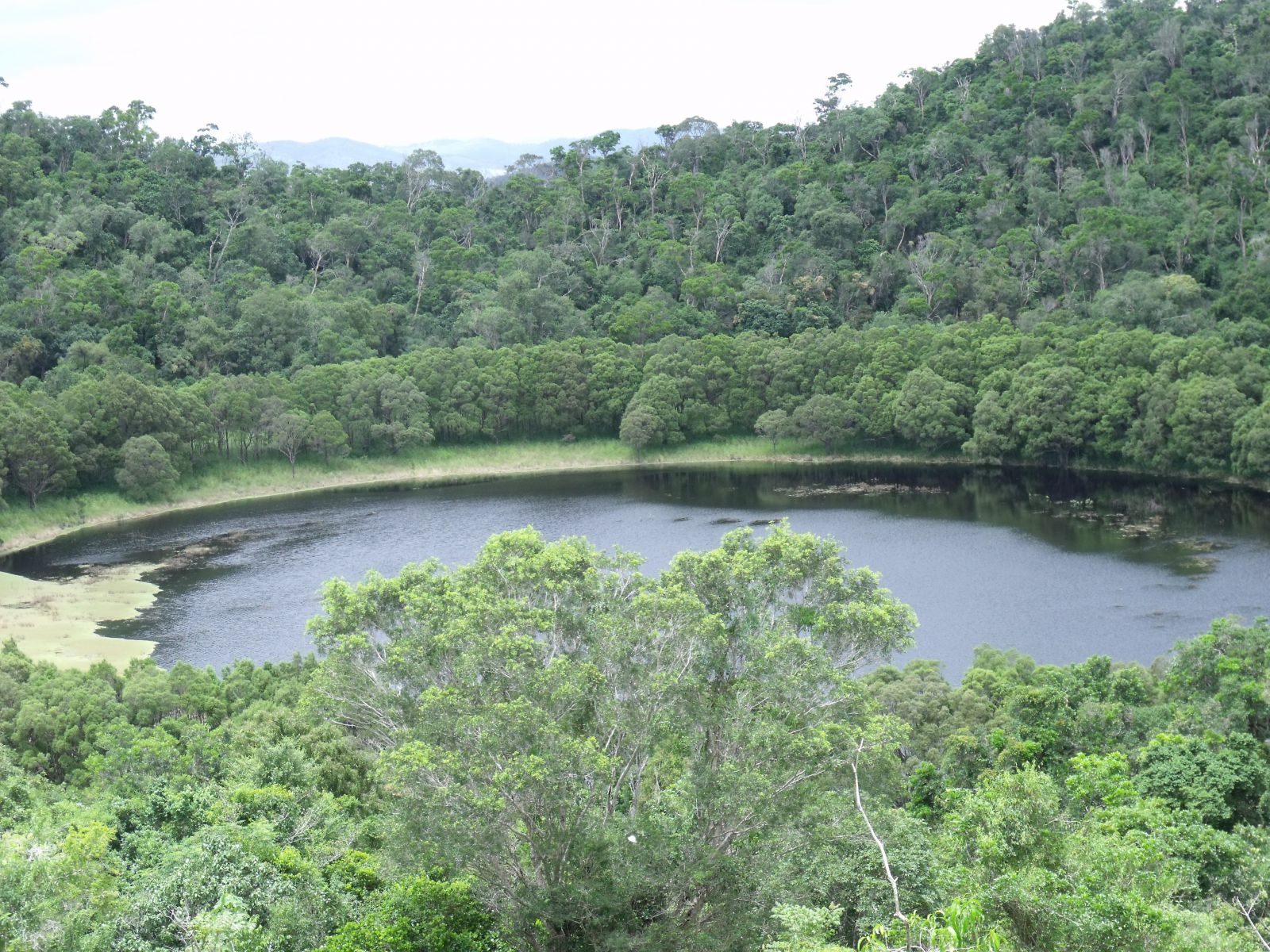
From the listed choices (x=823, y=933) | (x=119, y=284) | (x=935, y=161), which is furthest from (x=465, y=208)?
(x=823, y=933)

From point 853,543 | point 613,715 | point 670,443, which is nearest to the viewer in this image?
point 613,715

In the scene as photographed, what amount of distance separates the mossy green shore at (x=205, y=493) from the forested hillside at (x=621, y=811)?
22.8 metres

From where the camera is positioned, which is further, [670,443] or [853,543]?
[670,443]

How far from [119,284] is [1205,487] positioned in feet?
250

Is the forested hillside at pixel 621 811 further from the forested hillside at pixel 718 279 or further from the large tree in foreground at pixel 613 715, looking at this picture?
the forested hillside at pixel 718 279

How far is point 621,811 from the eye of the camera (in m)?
22.5

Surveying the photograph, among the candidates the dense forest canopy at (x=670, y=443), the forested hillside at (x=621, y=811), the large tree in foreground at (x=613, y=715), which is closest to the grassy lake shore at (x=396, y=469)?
the dense forest canopy at (x=670, y=443)

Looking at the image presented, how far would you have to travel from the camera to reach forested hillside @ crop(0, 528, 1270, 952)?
1597 cm

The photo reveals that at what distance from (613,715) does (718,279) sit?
85.0 metres

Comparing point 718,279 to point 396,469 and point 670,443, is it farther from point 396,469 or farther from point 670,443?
point 396,469

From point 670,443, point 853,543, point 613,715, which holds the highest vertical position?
point 670,443

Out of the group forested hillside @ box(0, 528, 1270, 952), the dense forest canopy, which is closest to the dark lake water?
the dense forest canopy

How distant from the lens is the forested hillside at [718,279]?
7312 centimetres

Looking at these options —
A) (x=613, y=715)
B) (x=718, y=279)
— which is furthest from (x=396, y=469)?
(x=613, y=715)
